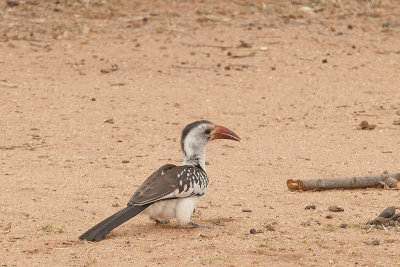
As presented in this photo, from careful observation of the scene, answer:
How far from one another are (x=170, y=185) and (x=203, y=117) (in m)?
4.06

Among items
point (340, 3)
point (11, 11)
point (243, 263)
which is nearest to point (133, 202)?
point (243, 263)

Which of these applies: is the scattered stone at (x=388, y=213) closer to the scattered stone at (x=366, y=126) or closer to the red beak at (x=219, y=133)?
the red beak at (x=219, y=133)

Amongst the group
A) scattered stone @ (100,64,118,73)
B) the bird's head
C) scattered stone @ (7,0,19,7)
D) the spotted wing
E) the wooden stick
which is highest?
the bird's head

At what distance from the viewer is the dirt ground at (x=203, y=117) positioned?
5.51 meters

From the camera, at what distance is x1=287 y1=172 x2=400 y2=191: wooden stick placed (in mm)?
6930

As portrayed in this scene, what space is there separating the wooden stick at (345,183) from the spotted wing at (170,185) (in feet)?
3.92

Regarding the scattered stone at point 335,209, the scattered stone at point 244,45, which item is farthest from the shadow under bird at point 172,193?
the scattered stone at point 244,45

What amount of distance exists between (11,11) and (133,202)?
373 inches

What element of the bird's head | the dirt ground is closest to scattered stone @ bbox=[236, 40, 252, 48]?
the dirt ground

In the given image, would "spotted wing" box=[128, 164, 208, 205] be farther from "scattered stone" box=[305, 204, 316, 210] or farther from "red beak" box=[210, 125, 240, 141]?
"scattered stone" box=[305, 204, 316, 210]

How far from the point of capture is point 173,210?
5.88 m

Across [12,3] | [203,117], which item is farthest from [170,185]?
[12,3]

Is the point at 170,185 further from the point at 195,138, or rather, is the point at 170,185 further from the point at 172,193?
the point at 195,138

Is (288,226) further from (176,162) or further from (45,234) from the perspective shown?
(176,162)
